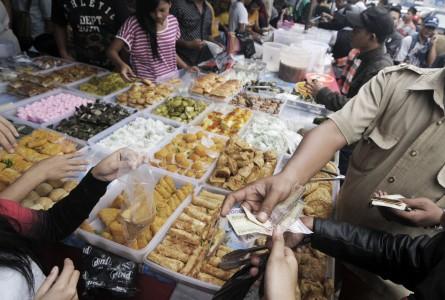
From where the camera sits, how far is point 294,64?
4297 mm

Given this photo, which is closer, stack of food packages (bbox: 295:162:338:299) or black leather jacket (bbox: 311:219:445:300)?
black leather jacket (bbox: 311:219:445:300)

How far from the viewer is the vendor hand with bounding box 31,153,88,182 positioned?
5.63 ft

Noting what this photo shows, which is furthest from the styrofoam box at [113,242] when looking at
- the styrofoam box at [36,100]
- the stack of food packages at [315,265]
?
the styrofoam box at [36,100]

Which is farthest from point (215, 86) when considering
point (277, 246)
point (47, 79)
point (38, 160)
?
point (277, 246)

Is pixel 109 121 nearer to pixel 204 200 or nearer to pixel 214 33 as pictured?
pixel 204 200

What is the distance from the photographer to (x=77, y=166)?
185 cm

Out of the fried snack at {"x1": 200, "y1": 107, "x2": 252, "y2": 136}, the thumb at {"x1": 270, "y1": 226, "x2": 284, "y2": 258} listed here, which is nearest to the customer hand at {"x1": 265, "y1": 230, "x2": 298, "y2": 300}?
the thumb at {"x1": 270, "y1": 226, "x2": 284, "y2": 258}

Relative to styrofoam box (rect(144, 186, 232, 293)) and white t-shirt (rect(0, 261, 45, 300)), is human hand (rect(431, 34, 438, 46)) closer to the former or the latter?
styrofoam box (rect(144, 186, 232, 293))

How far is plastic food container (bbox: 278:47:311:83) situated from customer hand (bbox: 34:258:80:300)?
12.4 ft

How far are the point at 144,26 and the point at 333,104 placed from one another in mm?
2155

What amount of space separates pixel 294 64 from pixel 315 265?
127 inches

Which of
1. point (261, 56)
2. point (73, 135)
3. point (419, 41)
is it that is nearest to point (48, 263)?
point (73, 135)

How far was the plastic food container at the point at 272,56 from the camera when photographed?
15.4ft

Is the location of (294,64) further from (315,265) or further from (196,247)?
(196,247)
